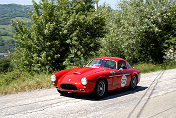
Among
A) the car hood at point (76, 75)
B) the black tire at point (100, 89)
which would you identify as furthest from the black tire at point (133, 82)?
the black tire at point (100, 89)

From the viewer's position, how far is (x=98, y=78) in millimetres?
7188

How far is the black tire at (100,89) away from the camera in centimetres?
721

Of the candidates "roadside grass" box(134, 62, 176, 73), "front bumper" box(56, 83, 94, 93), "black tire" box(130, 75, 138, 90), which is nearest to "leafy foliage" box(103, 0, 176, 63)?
"roadside grass" box(134, 62, 176, 73)

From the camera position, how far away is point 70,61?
19812 millimetres

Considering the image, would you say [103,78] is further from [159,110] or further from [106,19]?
[106,19]

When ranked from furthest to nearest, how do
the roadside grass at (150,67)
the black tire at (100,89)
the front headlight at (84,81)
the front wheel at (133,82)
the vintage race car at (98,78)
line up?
the roadside grass at (150,67)
the front wheel at (133,82)
the black tire at (100,89)
the vintage race car at (98,78)
the front headlight at (84,81)

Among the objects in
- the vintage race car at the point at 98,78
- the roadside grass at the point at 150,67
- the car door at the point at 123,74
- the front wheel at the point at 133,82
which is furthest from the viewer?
the roadside grass at the point at 150,67

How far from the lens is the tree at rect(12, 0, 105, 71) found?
1956 centimetres

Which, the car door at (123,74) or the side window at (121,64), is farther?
the side window at (121,64)

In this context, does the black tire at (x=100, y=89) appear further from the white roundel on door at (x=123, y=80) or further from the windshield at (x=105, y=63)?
the white roundel on door at (x=123, y=80)

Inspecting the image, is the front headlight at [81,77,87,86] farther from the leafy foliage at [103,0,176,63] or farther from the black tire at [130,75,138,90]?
the leafy foliage at [103,0,176,63]

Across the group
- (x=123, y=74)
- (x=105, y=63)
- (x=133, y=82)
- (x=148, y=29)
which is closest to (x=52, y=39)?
(x=148, y=29)

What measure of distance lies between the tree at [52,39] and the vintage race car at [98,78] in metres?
9.20

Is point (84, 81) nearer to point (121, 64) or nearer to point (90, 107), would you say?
point (90, 107)
